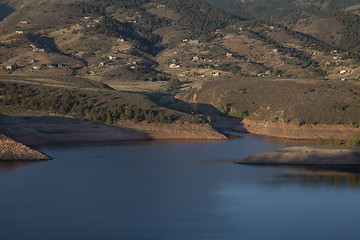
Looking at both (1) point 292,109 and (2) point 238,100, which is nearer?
(1) point 292,109

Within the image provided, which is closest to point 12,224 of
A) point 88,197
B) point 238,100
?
point 88,197

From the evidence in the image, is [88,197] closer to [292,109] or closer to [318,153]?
[318,153]

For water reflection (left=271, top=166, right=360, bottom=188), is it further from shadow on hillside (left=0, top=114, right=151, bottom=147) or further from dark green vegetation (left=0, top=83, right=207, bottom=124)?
dark green vegetation (left=0, top=83, right=207, bottom=124)

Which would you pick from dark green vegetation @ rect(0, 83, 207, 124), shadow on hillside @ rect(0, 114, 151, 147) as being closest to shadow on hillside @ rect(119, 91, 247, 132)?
dark green vegetation @ rect(0, 83, 207, 124)

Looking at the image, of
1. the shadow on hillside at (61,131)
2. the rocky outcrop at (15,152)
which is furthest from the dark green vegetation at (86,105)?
the rocky outcrop at (15,152)

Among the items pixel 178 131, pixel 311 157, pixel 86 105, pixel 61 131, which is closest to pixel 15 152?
pixel 61 131

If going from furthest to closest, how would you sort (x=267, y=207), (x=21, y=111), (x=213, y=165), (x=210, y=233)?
(x=21, y=111) < (x=213, y=165) < (x=267, y=207) < (x=210, y=233)

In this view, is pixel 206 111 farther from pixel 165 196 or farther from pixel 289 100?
pixel 165 196
